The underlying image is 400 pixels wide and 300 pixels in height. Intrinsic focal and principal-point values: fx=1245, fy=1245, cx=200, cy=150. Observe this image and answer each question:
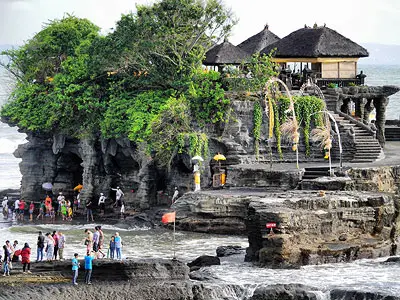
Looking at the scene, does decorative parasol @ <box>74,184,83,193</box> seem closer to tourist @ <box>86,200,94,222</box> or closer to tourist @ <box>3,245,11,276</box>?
tourist @ <box>86,200,94,222</box>

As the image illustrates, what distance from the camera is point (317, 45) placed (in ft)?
194

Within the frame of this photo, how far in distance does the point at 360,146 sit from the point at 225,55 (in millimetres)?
8272

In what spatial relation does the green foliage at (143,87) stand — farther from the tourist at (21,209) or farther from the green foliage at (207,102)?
the tourist at (21,209)

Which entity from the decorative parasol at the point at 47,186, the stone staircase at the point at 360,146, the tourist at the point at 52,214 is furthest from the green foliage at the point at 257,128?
the decorative parasol at the point at 47,186

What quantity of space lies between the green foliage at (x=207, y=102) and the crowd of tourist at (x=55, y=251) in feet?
38.9

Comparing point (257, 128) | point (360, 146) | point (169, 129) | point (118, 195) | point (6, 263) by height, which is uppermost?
point (257, 128)

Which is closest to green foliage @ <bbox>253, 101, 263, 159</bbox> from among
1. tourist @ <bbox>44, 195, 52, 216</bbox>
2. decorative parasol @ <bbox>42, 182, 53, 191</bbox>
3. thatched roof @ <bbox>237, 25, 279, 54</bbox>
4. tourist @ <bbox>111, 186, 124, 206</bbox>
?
tourist @ <bbox>111, 186, 124, 206</bbox>

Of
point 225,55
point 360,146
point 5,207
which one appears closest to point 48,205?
point 5,207

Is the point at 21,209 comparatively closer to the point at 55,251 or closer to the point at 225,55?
the point at 225,55

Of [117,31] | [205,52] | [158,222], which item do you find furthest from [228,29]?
[158,222]

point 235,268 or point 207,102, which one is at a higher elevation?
point 207,102

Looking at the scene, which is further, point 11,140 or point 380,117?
point 11,140

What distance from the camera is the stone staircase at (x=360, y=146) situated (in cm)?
5460

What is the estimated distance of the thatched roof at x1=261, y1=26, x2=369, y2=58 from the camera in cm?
5903
